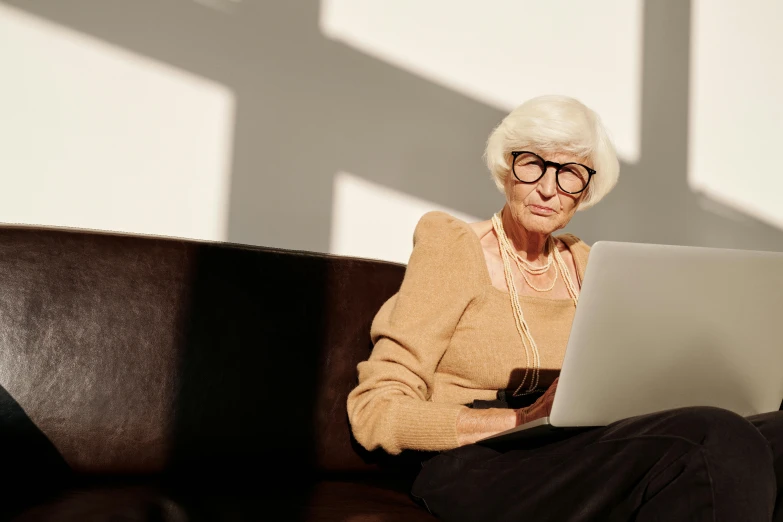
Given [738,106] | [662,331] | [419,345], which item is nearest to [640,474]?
[662,331]

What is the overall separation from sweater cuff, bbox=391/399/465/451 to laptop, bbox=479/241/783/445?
175 mm

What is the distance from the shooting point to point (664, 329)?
1044 mm

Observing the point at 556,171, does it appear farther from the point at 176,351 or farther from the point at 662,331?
the point at 176,351

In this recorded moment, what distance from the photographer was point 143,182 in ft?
6.01

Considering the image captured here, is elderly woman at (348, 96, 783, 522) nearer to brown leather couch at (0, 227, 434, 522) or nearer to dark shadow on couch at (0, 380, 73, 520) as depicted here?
brown leather couch at (0, 227, 434, 522)

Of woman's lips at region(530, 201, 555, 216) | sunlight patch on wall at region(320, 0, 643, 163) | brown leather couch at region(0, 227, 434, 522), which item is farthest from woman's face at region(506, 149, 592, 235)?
sunlight patch on wall at region(320, 0, 643, 163)

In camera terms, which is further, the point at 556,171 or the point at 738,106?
the point at 738,106

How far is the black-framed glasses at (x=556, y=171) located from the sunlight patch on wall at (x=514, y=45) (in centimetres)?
63

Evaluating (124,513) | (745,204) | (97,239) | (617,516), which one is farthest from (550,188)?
(745,204)

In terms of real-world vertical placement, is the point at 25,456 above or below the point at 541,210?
below

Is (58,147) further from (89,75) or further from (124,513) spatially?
(124,513)

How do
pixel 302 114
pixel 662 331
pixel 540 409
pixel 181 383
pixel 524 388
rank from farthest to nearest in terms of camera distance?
pixel 302 114 < pixel 524 388 < pixel 181 383 < pixel 540 409 < pixel 662 331

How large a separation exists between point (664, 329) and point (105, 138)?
1.31m

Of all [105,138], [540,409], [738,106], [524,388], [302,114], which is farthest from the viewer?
[738,106]
